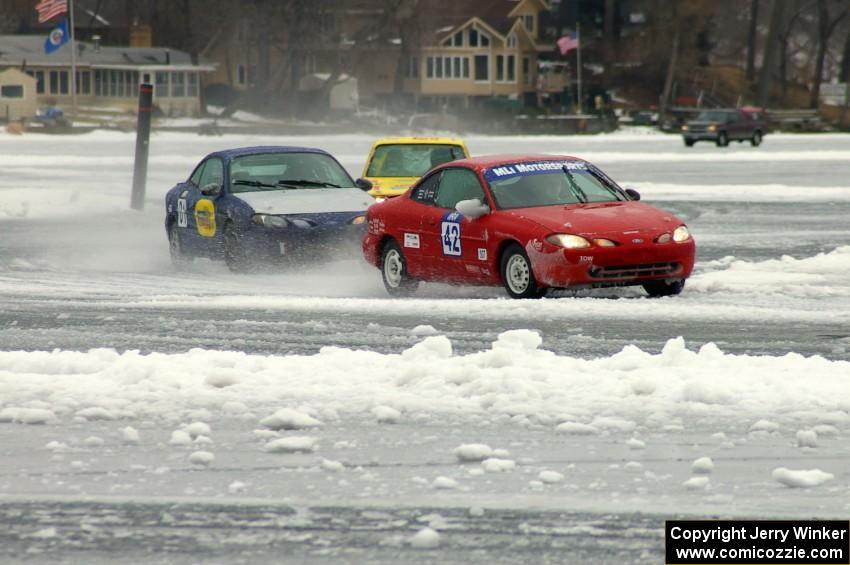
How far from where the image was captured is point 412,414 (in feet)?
26.1

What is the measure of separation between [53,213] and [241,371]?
1878 centimetres

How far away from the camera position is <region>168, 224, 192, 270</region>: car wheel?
58.8ft

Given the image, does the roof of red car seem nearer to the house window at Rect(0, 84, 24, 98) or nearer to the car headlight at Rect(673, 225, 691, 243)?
the car headlight at Rect(673, 225, 691, 243)

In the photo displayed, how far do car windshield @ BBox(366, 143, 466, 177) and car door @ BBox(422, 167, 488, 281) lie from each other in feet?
17.3

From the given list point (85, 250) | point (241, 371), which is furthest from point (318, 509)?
point (85, 250)

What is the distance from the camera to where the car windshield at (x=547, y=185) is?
13836 millimetres

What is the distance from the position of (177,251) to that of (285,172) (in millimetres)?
1795

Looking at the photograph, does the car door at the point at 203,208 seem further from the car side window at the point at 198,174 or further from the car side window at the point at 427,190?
the car side window at the point at 427,190

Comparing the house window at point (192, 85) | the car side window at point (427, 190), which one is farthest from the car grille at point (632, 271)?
the house window at point (192, 85)

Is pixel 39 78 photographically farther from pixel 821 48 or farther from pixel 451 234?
pixel 451 234

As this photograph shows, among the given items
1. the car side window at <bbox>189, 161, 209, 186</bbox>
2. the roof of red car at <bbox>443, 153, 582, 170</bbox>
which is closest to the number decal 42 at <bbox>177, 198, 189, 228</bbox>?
the car side window at <bbox>189, 161, 209, 186</bbox>

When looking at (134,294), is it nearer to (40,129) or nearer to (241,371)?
(241,371)

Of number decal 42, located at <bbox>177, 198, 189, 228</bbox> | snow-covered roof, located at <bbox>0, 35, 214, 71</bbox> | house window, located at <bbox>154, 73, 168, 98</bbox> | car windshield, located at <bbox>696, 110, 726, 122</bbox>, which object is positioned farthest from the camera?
house window, located at <bbox>154, 73, 168, 98</bbox>

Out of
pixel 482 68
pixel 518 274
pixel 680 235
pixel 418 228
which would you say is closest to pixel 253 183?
pixel 418 228
